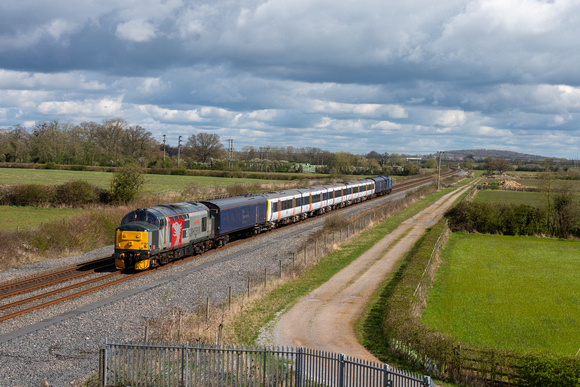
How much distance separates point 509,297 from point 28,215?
146 ft

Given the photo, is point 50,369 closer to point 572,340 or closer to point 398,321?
point 398,321

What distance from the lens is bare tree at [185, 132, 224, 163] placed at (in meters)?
155

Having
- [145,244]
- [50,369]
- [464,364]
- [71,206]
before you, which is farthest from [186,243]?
[71,206]

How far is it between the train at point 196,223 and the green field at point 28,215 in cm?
1777

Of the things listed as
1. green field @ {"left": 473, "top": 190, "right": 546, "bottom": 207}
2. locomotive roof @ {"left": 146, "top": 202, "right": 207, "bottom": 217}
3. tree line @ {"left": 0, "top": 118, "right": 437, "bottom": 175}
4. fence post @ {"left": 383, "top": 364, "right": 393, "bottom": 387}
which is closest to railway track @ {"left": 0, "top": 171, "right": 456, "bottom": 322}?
locomotive roof @ {"left": 146, "top": 202, "right": 207, "bottom": 217}

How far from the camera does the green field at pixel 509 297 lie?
21.1m

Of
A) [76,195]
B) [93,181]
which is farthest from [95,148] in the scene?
[76,195]

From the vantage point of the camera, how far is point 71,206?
174 feet

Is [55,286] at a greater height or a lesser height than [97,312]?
lesser

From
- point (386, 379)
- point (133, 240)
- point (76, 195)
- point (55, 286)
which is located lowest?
point (55, 286)

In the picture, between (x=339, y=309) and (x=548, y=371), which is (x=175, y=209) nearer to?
(x=339, y=309)

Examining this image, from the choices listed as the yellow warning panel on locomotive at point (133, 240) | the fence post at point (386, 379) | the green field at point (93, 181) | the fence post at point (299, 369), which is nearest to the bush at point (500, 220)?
the yellow warning panel on locomotive at point (133, 240)

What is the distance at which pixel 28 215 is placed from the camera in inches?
1871

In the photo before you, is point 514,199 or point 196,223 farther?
point 514,199
